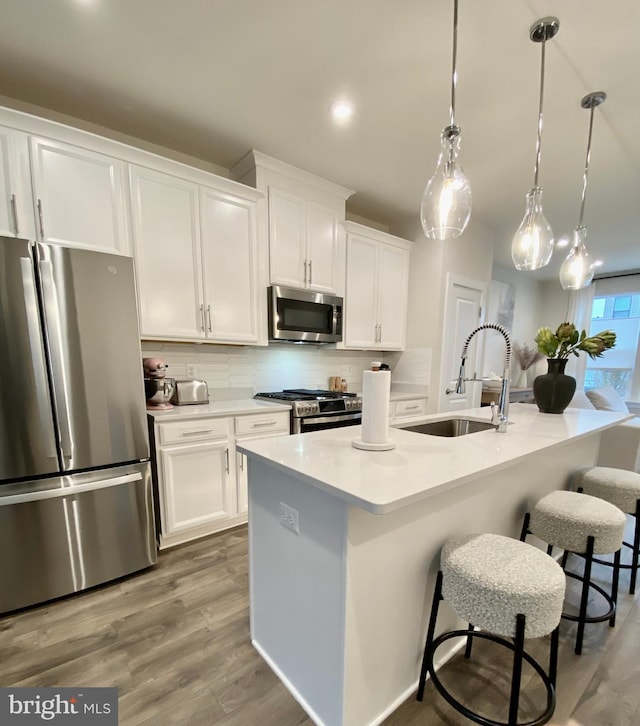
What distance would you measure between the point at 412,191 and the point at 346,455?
9.21ft

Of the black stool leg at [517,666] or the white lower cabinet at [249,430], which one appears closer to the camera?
the black stool leg at [517,666]

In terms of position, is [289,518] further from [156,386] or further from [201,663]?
[156,386]

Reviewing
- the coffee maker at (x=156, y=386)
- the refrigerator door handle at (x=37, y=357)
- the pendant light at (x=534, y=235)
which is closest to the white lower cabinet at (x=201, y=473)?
the coffee maker at (x=156, y=386)

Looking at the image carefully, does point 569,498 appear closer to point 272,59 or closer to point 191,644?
point 191,644

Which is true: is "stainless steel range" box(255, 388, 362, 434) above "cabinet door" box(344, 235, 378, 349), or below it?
below

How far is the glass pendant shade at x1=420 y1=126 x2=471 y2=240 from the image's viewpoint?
1313 millimetres

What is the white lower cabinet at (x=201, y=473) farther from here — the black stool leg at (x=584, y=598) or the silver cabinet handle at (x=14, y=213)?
the black stool leg at (x=584, y=598)

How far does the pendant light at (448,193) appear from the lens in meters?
1.31

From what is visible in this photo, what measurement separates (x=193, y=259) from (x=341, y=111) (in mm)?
1356

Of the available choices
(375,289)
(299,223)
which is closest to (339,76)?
(299,223)

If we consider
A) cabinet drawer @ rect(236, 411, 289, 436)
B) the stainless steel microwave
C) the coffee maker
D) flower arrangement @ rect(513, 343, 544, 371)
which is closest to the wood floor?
cabinet drawer @ rect(236, 411, 289, 436)

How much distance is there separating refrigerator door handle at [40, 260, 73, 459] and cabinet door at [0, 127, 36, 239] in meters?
0.42

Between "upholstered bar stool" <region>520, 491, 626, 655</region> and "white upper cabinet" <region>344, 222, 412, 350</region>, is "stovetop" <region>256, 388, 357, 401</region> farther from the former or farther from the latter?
"upholstered bar stool" <region>520, 491, 626, 655</region>

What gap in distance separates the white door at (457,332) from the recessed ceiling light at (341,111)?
1.98 m
